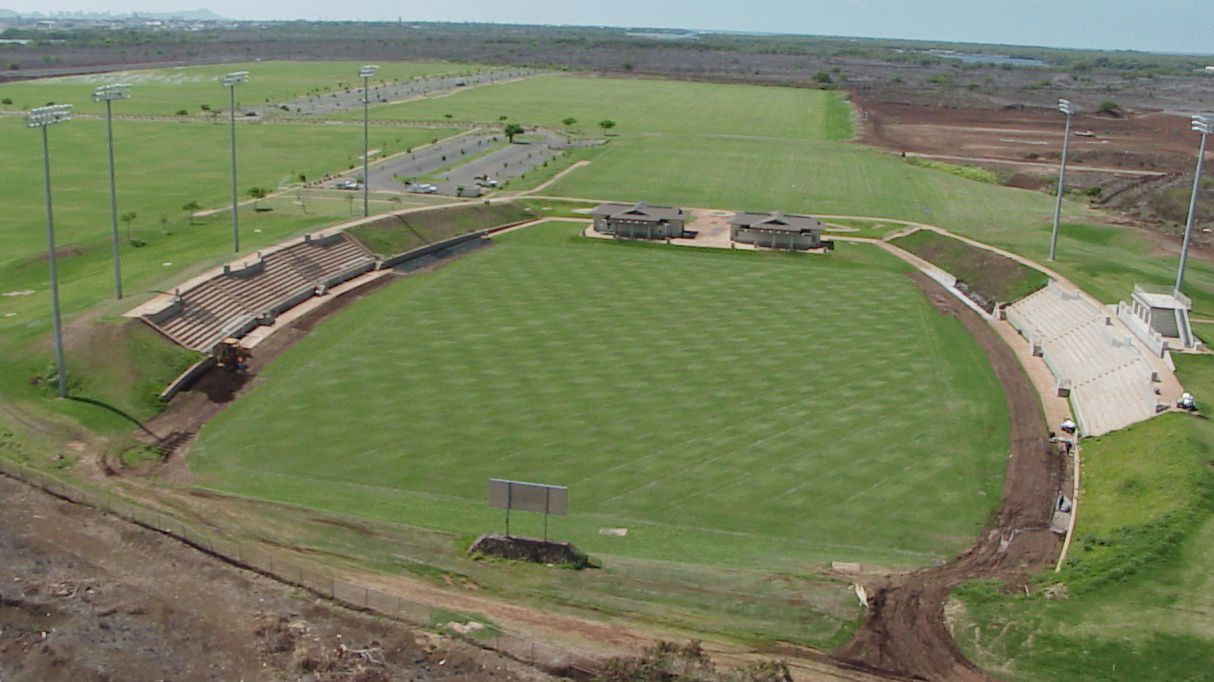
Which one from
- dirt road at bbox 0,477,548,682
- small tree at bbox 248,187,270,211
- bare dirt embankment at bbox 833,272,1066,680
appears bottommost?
bare dirt embankment at bbox 833,272,1066,680

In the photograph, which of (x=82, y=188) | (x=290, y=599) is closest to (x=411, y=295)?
(x=290, y=599)

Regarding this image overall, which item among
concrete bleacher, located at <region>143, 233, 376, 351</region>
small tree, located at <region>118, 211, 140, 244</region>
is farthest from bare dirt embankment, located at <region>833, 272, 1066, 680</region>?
small tree, located at <region>118, 211, 140, 244</region>

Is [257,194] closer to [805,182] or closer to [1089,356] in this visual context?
[805,182]

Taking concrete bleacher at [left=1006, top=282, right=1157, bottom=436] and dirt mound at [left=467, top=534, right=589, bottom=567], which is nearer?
dirt mound at [left=467, top=534, right=589, bottom=567]

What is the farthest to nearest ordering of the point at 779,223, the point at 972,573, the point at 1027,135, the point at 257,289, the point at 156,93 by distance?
the point at 156,93, the point at 1027,135, the point at 779,223, the point at 257,289, the point at 972,573

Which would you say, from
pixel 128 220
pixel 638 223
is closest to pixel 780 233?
pixel 638 223

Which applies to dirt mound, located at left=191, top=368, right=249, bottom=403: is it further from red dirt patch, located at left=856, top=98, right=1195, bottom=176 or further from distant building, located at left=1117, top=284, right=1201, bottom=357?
red dirt patch, located at left=856, top=98, right=1195, bottom=176

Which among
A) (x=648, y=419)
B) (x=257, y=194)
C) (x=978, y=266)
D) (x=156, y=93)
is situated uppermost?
(x=156, y=93)
